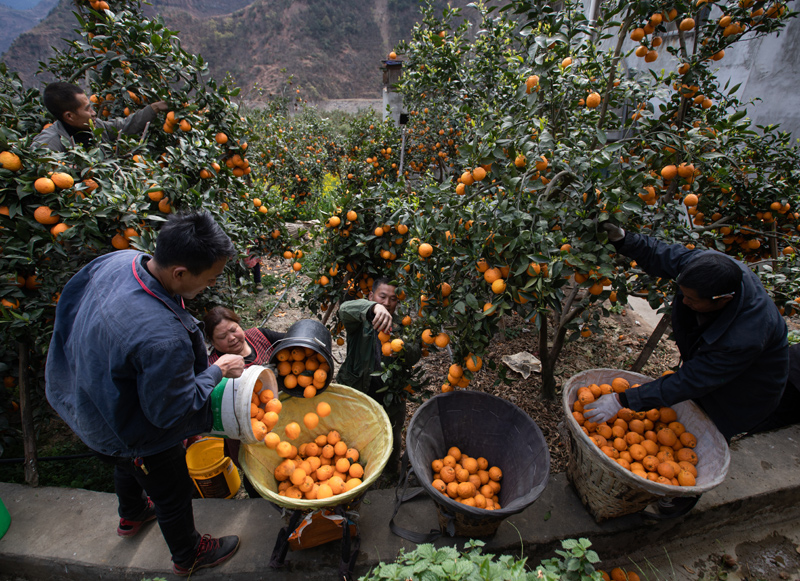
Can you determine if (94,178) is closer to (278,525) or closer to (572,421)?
(278,525)

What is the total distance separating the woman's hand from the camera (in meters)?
1.75

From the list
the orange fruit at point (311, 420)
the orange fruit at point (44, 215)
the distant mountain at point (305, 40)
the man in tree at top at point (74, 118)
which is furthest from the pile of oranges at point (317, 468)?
the distant mountain at point (305, 40)

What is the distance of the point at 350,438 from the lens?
2242 mm

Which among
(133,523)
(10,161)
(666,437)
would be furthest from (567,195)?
(133,523)

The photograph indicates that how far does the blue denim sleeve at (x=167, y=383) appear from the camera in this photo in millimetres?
1350

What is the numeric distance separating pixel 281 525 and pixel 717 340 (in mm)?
2492

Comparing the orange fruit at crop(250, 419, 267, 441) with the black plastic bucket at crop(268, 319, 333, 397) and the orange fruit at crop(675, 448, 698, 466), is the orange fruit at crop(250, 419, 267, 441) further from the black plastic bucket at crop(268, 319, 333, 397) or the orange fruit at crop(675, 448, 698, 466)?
the orange fruit at crop(675, 448, 698, 466)

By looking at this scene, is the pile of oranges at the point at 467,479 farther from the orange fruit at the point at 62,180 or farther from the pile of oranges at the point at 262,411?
the orange fruit at the point at 62,180

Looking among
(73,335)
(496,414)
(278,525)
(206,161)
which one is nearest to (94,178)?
(206,161)

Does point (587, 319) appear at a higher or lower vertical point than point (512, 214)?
lower

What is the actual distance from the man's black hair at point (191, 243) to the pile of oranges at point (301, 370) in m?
0.74

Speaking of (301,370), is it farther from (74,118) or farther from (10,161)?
(74,118)

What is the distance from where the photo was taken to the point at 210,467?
232cm

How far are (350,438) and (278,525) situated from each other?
606 mm
